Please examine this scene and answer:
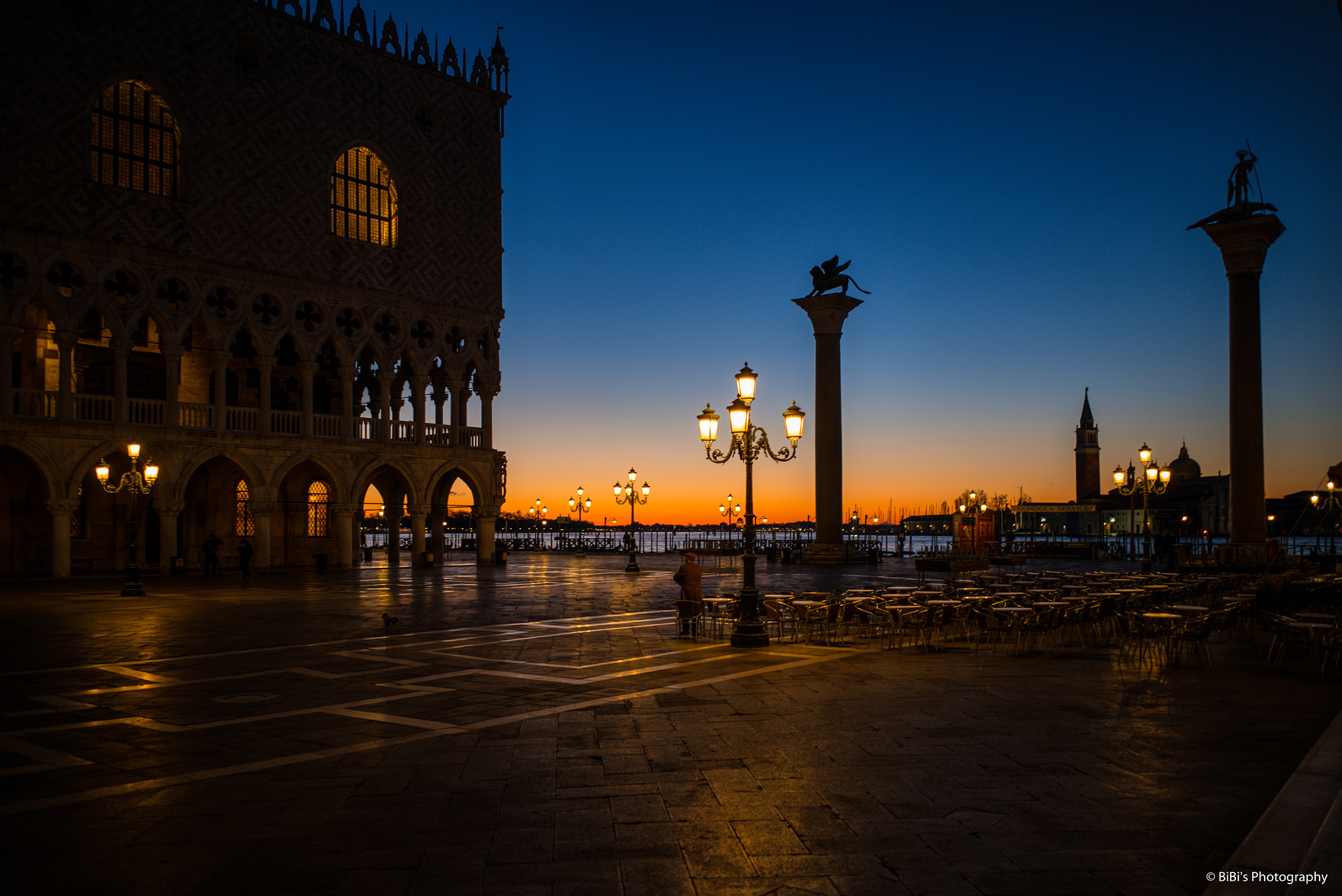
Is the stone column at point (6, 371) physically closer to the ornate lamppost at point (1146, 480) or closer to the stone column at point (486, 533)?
the stone column at point (486, 533)

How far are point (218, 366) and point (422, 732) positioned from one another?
2685cm

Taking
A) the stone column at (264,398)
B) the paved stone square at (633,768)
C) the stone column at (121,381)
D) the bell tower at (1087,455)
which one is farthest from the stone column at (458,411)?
the bell tower at (1087,455)

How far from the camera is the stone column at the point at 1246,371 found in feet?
86.3

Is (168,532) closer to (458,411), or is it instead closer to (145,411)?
(145,411)

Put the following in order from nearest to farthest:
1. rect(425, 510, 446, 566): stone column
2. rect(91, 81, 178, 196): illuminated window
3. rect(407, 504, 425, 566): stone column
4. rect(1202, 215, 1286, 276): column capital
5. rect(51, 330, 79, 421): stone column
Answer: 1. rect(1202, 215, 1286, 276): column capital
2. rect(51, 330, 79, 421): stone column
3. rect(91, 81, 178, 196): illuminated window
4. rect(407, 504, 425, 566): stone column
5. rect(425, 510, 446, 566): stone column

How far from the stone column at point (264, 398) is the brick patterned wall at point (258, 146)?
293 centimetres

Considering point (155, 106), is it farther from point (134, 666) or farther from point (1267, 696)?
→ point (1267, 696)

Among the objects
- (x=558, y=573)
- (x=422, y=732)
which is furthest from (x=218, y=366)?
(x=422, y=732)

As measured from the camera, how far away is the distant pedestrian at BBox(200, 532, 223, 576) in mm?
29828

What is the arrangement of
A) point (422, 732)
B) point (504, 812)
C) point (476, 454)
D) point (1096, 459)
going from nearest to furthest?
1. point (504, 812)
2. point (422, 732)
3. point (476, 454)
4. point (1096, 459)

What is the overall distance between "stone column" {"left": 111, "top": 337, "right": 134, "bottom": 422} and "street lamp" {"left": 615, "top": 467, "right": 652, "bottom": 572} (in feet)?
55.7

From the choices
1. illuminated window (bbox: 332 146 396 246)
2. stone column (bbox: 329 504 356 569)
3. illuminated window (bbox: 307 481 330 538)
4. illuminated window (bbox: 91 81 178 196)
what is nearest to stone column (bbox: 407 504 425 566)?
stone column (bbox: 329 504 356 569)

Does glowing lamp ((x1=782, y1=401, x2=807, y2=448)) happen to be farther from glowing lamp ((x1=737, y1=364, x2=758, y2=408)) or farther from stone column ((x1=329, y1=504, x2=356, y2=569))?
stone column ((x1=329, y1=504, x2=356, y2=569))

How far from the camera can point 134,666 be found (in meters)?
11.6
